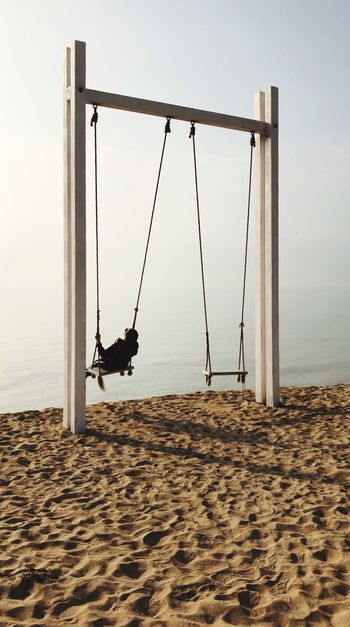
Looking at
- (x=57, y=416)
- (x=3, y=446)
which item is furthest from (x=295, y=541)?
(x=57, y=416)

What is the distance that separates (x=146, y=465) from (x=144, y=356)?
75.3ft

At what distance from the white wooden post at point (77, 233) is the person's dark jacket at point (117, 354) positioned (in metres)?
0.29

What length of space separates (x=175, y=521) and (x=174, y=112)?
5.66 metres

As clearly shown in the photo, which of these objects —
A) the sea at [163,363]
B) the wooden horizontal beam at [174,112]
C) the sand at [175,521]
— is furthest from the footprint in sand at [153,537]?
the sea at [163,363]

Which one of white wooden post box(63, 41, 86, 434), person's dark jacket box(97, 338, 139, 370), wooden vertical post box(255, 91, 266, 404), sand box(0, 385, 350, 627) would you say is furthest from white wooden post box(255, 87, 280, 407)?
white wooden post box(63, 41, 86, 434)

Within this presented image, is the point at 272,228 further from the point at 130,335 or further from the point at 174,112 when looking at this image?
the point at 130,335

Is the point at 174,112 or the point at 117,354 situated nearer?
the point at 117,354

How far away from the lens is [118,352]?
741 cm

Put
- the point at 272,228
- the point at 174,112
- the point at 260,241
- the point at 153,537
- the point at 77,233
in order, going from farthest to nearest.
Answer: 1. the point at 260,241
2. the point at 272,228
3. the point at 174,112
4. the point at 77,233
5. the point at 153,537

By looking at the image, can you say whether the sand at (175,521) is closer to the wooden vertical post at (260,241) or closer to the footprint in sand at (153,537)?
the footprint in sand at (153,537)

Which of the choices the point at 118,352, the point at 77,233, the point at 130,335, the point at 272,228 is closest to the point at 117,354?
the point at 118,352

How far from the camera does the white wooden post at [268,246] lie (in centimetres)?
864

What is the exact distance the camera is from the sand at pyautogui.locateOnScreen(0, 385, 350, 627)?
3.40 m

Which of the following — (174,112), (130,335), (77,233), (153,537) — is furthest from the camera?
(174,112)
